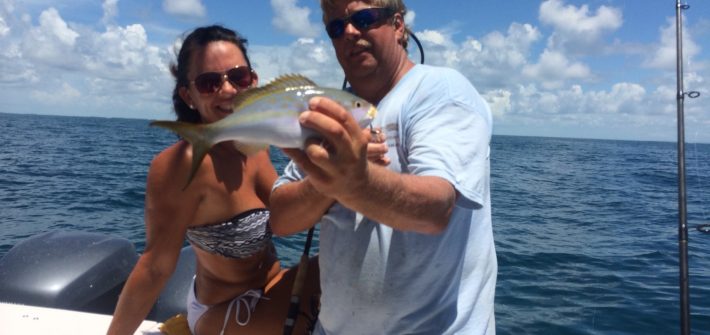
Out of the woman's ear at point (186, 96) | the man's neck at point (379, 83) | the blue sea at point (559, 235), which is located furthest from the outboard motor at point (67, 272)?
the blue sea at point (559, 235)

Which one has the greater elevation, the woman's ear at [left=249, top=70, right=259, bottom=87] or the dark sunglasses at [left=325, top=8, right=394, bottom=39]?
the dark sunglasses at [left=325, top=8, right=394, bottom=39]

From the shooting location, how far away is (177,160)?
2613 mm

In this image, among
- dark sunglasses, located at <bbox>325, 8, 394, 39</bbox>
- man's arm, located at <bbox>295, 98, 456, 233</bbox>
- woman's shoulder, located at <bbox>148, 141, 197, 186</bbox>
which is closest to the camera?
man's arm, located at <bbox>295, 98, 456, 233</bbox>

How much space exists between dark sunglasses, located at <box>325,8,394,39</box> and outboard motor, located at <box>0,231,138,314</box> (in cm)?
371

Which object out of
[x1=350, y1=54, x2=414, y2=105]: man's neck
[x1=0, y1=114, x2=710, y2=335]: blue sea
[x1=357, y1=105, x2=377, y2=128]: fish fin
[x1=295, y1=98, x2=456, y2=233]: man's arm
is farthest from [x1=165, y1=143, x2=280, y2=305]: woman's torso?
[x1=0, y1=114, x2=710, y2=335]: blue sea

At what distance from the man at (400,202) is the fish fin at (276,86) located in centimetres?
27

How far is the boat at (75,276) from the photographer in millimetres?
4387

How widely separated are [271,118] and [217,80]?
1.18m

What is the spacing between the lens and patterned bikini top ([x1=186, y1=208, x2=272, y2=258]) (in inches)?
111

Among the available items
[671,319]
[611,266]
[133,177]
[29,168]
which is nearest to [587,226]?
[611,266]

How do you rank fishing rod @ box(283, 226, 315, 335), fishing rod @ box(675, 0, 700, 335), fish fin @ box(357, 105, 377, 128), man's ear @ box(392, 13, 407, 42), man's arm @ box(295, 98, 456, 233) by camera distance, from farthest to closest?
fishing rod @ box(675, 0, 700, 335) → fishing rod @ box(283, 226, 315, 335) → man's ear @ box(392, 13, 407, 42) → fish fin @ box(357, 105, 377, 128) → man's arm @ box(295, 98, 456, 233)

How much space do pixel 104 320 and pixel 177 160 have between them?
1.83 m

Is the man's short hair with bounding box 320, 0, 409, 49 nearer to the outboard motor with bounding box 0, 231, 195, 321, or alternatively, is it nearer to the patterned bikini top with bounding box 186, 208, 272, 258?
the patterned bikini top with bounding box 186, 208, 272, 258

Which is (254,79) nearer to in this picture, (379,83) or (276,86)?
(379,83)
